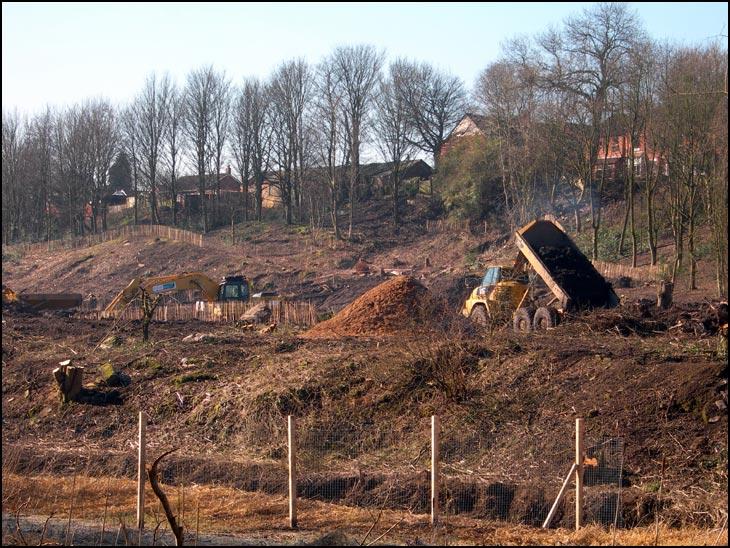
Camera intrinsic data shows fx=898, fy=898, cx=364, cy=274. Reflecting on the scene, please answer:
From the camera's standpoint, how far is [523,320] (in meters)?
24.0

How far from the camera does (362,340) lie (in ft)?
73.8

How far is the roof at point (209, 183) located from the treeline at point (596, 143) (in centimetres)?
2295

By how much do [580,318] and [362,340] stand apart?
5.44 m

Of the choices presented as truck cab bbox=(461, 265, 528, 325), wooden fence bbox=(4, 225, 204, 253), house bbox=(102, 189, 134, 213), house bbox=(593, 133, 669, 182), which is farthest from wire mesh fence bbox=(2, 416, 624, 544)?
house bbox=(102, 189, 134, 213)

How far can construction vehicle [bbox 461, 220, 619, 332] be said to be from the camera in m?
23.2

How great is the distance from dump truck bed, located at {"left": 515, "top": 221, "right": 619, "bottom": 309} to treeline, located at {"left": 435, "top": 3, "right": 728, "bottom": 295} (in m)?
6.47

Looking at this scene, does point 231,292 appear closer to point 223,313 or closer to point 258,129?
point 223,313

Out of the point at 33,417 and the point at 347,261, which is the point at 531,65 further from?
the point at 33,417

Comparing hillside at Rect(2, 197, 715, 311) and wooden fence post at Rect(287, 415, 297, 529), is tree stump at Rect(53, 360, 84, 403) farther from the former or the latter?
hillside at Rect(2, 197, 715, 311)

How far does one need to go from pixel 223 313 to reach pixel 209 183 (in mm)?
41765

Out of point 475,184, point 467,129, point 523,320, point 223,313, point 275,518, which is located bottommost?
point 275,518

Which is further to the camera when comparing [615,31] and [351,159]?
[351,159]

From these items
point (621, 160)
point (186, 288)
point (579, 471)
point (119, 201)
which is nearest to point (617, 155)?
point (621, 160)

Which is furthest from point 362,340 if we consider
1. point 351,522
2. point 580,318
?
point 351,522
